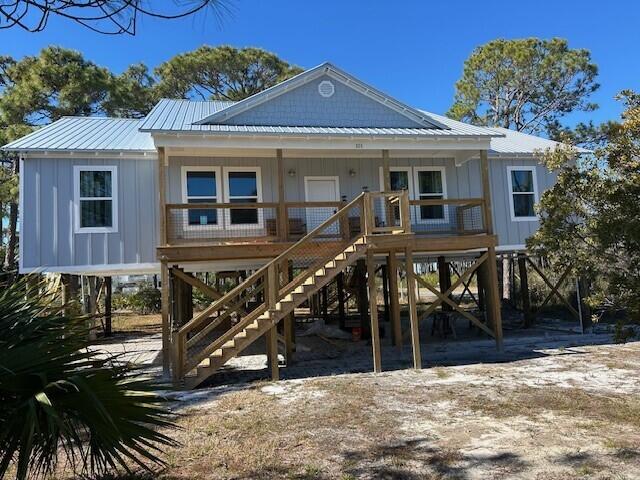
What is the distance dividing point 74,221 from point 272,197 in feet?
15.2

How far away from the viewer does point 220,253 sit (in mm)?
10906

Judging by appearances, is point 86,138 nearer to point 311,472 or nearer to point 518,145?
point 311,472

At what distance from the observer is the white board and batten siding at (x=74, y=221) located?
11.6m

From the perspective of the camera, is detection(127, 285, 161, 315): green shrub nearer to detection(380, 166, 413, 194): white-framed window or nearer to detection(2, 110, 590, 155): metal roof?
detection(2, 110, 590, 155): metal roof

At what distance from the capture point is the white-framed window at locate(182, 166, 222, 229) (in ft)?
41.4

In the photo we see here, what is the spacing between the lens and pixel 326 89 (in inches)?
527

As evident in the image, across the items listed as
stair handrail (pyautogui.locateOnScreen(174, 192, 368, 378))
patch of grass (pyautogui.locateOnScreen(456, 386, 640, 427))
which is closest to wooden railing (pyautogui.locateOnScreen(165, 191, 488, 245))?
stair handrail (pyautogui.locateOnScreen(174, 192, 368, 378))

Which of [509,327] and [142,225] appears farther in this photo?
[509,327]

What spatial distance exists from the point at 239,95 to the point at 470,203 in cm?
1864

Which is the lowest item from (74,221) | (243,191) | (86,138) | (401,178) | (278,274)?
(278,274)

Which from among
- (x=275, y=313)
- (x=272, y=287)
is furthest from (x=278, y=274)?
(x=275, y=313)

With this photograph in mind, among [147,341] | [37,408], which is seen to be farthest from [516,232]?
[37,408]

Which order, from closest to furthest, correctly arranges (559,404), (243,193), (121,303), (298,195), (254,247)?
1. (559,404)
2. (254,247)
3. (243,193)
4. (298,195)
5. (121,303)

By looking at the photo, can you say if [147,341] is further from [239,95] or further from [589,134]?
[589,134]
